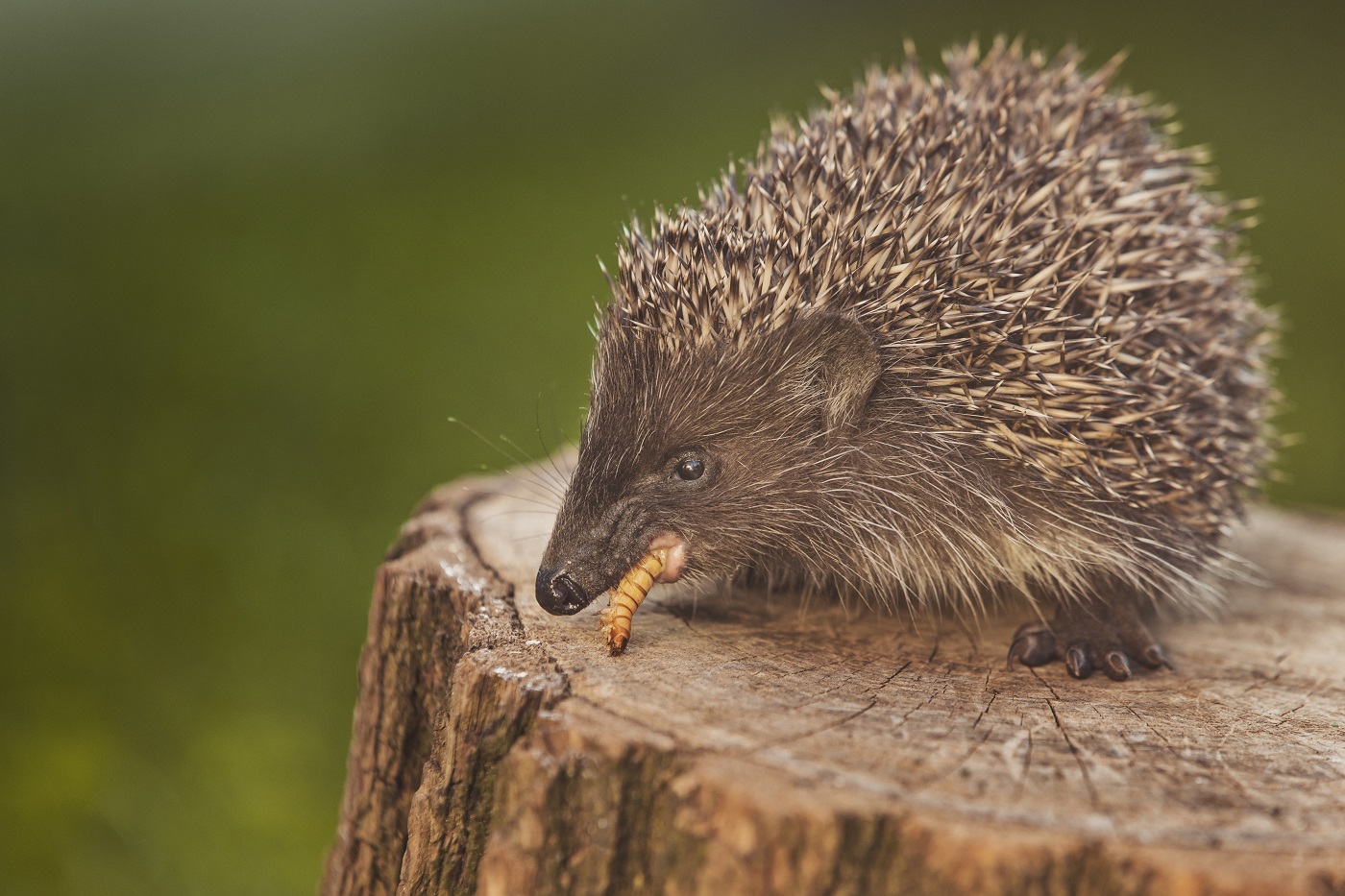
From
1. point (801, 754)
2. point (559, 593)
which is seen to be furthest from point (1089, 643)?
point (559, 593)

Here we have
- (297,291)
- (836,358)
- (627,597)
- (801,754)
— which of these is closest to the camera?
(801,754)

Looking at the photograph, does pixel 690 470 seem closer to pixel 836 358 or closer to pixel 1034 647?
pixel 836 358

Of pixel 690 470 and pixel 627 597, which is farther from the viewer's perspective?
pixel 690 470

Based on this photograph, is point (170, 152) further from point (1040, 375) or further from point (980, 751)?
point (980, 751)

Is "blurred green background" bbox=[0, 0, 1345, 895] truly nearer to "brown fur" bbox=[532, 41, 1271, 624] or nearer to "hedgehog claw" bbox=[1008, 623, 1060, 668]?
"brown fur" bbox=[532, 41, 1271, 624]

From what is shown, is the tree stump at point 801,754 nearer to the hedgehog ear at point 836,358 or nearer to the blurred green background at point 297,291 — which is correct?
the hedgehog ear at point 836,358

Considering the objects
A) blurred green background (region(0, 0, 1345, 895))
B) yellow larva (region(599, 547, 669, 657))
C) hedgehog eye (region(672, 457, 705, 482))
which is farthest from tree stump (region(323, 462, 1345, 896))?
blurred green background (region(0, 0, 1345, 895))

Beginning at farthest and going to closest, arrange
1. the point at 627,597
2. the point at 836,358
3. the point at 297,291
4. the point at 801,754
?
the point at 297,291 → the point at 836,358 → the point at 627,597 → the point at 801,754

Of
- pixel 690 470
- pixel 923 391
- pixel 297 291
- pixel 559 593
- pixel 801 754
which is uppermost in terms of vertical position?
pixel 297 291
